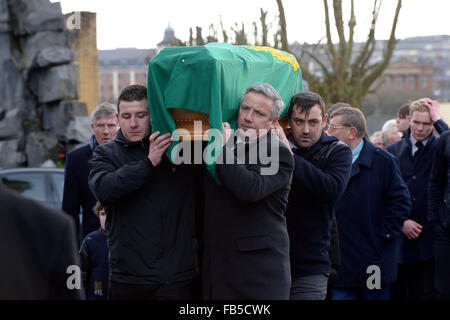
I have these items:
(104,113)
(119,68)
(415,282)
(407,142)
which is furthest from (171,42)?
(119,68)

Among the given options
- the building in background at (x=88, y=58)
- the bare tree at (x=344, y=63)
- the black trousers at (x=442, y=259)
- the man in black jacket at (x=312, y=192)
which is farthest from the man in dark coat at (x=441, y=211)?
the building in background at (x=88, y=58)

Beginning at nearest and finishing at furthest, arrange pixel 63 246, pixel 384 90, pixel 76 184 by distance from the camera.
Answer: pixel 63 246, pixel 76 184, pixel 384 90

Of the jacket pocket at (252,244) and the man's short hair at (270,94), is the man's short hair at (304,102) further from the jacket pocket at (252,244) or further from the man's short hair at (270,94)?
the jacket pocket at (252,244)

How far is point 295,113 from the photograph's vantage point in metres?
3.94

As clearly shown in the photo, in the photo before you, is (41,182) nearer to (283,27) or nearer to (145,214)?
(145,214)

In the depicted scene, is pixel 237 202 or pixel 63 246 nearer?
pixel 63 246

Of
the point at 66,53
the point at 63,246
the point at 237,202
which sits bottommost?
the point at 237,202

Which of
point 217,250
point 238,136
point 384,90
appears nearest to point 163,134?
point 238,136

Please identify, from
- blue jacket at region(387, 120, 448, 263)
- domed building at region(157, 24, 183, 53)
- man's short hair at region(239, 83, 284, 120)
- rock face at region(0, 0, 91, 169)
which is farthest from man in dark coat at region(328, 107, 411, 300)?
rock face at region(0, 0, 91, 169)

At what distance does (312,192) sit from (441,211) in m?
1.90

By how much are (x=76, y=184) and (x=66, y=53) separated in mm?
11084

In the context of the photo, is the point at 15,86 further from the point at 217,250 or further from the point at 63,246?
the point at 63,246

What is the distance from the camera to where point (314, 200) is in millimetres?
3939

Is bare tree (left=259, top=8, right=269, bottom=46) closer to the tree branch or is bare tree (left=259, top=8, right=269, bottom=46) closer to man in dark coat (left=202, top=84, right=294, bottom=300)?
the tree branch
